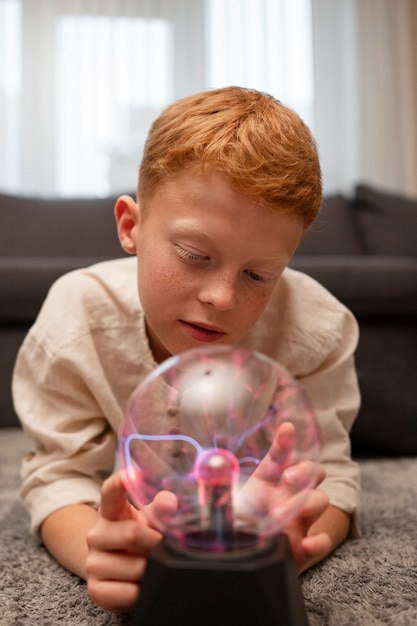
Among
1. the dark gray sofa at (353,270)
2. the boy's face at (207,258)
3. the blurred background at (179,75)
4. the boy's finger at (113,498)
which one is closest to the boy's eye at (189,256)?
the boy's face at (207,258)

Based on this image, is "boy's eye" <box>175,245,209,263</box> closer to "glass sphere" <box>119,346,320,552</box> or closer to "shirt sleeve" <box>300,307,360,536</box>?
"glass sphere" <box>119,346,320,552</box>

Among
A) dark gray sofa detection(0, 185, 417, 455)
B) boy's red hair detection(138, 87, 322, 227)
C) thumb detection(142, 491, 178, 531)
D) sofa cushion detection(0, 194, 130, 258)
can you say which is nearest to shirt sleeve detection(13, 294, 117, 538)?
boy's red hair detection(138, 87, 322, 227)

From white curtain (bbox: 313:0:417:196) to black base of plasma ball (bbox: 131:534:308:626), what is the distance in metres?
3.48

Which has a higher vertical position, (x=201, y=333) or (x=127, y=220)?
(x=127, y=220)

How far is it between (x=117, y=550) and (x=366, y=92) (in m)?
3.74

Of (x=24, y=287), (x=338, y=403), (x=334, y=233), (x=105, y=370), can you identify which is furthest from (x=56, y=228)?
(x=338, y=403)

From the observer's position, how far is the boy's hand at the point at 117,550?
0.60m

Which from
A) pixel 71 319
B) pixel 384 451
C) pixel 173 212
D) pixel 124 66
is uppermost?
pixel 124 66

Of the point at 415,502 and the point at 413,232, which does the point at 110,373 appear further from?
the point at 413,232

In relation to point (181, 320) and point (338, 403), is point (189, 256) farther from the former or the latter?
point (338, 403)

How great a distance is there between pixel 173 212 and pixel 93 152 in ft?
9.70

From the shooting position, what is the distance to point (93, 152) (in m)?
3.63

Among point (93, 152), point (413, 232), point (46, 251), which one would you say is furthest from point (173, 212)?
point (93, 152)

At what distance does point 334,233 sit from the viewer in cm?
253
